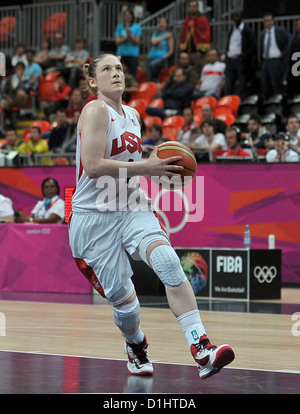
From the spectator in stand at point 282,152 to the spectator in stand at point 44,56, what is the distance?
10.5 meters

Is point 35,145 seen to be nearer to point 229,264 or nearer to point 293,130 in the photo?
point 293,130

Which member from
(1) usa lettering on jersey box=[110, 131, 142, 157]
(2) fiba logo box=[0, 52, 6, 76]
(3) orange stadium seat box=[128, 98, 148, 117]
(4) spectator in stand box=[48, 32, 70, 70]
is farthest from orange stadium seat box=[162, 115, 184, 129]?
(1) usa lettering on jersey box=[110, 131, 142, 157]

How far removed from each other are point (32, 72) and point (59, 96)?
1771 mm

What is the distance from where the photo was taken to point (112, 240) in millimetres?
6262

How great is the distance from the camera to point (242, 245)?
47.8 ft

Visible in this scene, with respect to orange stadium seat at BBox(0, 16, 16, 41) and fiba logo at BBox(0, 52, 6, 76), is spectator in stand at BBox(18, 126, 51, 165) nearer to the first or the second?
fiba logo at BBox(0, 52, 6, 76)

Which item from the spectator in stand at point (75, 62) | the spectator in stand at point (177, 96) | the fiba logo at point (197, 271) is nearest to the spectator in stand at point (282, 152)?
the fiba logo at point (197, 271)

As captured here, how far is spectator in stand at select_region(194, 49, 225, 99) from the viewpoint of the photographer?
19344 millimetres

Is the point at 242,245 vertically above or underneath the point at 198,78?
underneath

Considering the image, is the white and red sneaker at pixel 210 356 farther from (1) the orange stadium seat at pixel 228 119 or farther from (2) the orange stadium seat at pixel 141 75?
(2) the orange stadium seat at pixel 141 75

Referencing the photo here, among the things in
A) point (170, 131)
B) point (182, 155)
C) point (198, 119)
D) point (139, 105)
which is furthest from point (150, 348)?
point (139, 105)

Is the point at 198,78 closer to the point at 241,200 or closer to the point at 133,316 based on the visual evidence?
the point at 241,200
